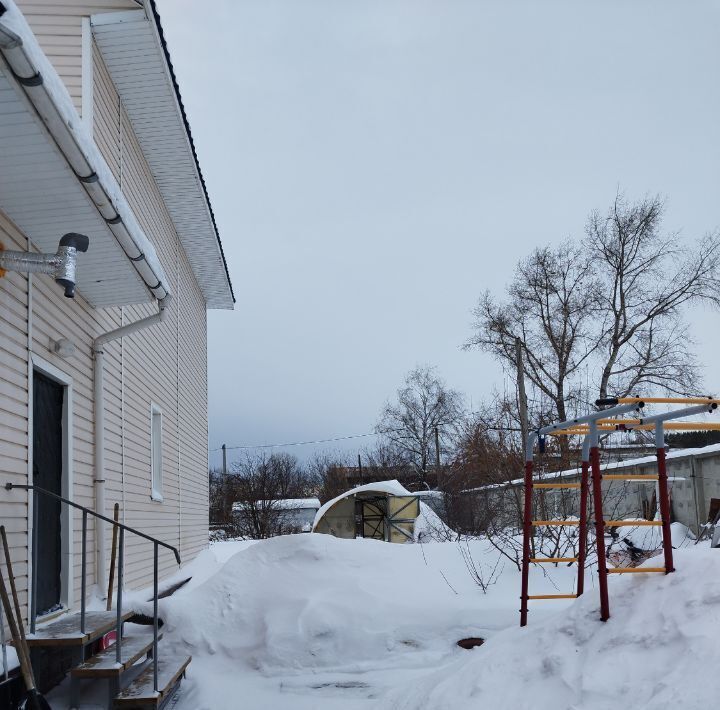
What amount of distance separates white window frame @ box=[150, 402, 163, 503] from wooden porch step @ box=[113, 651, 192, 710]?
4.14 m

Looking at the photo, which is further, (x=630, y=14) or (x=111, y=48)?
(x=630, y=14)

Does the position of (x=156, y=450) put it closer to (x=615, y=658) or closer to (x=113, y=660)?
(x=113, y=660)

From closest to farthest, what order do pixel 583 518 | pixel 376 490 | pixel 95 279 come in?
1. pixel 583 518
2. pixel 95 279
3. pixel 376 490

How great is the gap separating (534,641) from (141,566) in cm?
534

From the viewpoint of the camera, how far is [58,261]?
16.9ft

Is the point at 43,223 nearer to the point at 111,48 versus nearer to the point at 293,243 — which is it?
the point at 111,48

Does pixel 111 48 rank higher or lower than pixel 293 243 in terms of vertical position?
lower

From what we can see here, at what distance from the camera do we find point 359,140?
31.4m

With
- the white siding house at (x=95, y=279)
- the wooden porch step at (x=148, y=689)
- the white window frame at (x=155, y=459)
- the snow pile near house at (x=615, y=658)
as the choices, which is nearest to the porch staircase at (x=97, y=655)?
the wooden porch step at (x=148, y=689)

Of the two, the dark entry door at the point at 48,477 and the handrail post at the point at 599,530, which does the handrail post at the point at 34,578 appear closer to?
the dark entry door at the point at 48,477

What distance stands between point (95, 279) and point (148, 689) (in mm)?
3324

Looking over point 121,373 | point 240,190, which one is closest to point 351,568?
point 121,373

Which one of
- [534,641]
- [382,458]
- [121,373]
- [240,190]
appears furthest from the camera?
[382,458]

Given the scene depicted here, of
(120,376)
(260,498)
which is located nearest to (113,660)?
(120,376)
